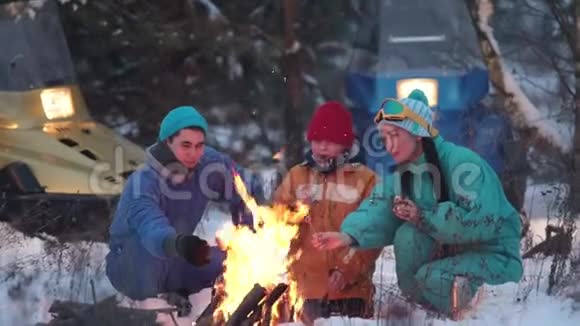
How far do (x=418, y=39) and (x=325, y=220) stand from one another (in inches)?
72.6

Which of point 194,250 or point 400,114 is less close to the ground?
point 400,114

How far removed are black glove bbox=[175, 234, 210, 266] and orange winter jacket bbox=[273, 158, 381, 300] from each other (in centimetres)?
52

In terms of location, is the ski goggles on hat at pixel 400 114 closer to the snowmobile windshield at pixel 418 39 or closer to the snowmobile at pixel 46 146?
A: the snowmobile windshield at pixel 418 39

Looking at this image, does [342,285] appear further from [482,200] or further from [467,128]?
[467,128]

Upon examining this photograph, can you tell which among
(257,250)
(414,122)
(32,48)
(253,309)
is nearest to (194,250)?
(257,250)

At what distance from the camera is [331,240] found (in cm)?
500

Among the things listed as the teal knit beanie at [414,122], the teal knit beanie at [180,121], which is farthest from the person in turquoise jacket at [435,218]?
the teal knit beanie at [180,121]

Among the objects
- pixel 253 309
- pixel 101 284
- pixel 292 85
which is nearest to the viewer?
pixel 253 309

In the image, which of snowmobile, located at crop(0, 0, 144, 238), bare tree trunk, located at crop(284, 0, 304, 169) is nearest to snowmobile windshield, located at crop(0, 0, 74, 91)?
snowmobile, located at crop(0, 0, 144, 238)

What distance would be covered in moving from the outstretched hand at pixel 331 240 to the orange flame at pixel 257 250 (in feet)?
0.45

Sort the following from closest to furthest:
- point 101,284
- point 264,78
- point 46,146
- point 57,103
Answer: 1. point 101,284
2. point 46,146
3. point 57,103
4. point 264,78

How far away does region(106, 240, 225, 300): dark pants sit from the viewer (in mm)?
5340

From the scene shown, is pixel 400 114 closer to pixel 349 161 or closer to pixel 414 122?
pixel 414 122

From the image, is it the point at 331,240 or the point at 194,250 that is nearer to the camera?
the point at 194,250
